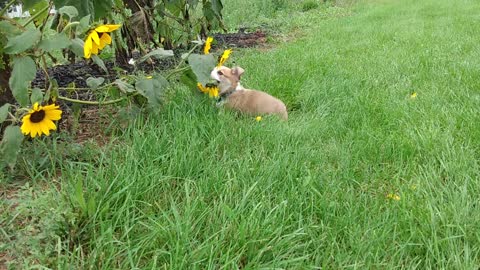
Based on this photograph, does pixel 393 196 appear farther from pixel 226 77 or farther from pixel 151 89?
pixel 226 77

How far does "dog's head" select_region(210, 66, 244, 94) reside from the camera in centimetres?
255

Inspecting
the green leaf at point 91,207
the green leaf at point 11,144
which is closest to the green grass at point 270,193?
the green leaf at point 91,207

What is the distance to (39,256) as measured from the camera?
1.18 m

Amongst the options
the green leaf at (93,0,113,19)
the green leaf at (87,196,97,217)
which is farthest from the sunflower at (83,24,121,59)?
the green leaf at (87,196,97,217)

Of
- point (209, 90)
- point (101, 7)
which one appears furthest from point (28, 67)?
point (209, 90)

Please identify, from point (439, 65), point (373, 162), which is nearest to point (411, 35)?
point (439, 65)

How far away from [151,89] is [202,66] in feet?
0.75

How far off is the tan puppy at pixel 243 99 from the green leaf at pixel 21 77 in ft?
3.69

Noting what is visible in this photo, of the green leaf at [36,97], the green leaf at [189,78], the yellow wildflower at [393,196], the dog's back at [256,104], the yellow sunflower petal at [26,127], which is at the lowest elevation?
the yellow wildflower at [393,196]

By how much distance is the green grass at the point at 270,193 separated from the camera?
126 centimetres

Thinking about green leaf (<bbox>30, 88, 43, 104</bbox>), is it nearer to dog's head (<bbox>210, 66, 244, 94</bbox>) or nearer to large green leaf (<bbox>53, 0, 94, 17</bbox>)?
large green leaf (<bbox>53, 0, 94, 17</bbox>)

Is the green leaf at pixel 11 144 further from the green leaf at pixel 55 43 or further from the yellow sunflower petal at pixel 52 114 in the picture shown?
the green leaf at pixel 55 43

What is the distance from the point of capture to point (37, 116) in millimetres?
1540

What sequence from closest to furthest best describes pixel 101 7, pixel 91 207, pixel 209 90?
pixel 91 207 → pixel 101 7 → pixel 209 90
